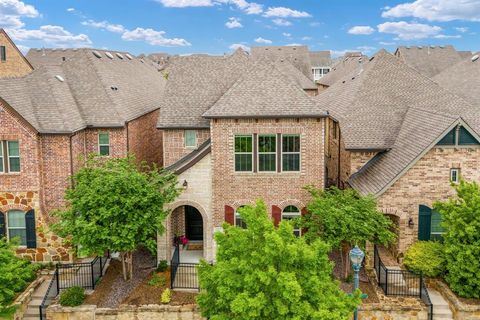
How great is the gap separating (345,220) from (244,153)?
19.3 ft

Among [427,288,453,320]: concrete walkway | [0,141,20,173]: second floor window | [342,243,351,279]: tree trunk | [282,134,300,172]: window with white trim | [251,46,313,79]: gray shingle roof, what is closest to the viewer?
[427,288,453,320]: concrete walkway

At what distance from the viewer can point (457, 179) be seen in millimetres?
20344

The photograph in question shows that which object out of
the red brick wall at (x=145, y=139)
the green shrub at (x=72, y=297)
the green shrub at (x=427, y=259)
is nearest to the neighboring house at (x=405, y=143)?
the green shrub at (x=427, y=259)

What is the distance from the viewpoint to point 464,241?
1781 cm

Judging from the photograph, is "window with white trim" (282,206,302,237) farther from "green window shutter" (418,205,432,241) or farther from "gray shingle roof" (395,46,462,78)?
"gray shingle roof" (395,46,462,78)

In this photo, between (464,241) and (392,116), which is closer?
(464,241)

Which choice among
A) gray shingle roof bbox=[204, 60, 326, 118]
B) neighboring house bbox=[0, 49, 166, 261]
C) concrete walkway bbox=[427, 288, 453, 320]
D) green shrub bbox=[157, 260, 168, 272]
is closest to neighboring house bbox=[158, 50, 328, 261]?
gray shingle roof bbox=[204, 60, 326, 118]

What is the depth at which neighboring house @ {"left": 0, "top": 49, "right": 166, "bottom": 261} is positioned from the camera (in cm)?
2174

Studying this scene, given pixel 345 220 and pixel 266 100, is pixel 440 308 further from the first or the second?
pixel 266 100

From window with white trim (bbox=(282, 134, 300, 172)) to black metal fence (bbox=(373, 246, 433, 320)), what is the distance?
586 cm

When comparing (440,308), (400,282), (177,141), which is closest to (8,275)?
(177,141)

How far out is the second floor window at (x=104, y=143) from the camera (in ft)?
85.5

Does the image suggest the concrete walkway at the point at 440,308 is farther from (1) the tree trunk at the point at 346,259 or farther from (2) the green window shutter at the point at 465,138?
(2) the green window shutter at the point at 465,138

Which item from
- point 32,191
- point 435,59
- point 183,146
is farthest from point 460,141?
point 435,59
